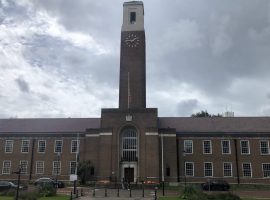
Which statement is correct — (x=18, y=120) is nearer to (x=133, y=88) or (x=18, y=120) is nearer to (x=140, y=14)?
(x=133, y=88)

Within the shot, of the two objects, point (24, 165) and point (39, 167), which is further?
point (24, 165)

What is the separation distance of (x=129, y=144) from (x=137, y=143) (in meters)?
1.24

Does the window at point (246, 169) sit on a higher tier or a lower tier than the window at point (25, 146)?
lower

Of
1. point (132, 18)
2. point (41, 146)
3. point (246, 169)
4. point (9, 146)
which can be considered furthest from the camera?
point (132, 18)

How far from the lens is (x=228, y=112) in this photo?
6812cm

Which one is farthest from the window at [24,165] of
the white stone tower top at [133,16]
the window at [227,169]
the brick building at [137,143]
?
the window at [227,169]

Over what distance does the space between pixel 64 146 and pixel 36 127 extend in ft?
24.2

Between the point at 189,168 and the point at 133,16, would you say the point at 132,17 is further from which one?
the point at 189,168

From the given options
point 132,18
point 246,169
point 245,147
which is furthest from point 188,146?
point 132,18

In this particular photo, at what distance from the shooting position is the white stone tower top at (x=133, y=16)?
190ft

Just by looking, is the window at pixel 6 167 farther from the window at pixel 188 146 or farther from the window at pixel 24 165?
the window at pixel 188 146

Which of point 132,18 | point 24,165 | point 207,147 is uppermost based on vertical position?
point 132,18

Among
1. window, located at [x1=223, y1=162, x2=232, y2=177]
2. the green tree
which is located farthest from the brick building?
the green tree

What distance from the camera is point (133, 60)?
56500 millimetres
